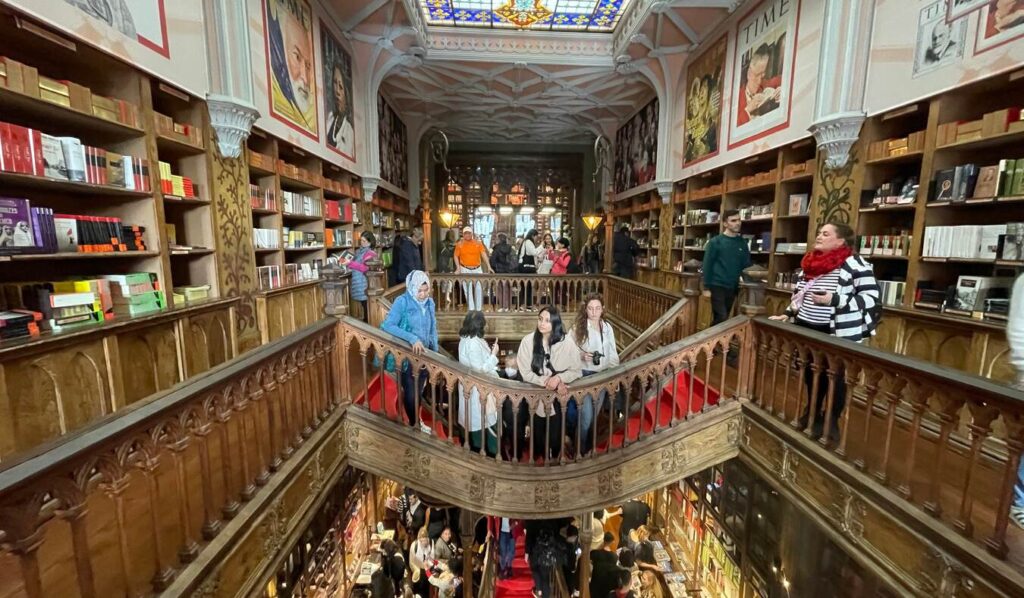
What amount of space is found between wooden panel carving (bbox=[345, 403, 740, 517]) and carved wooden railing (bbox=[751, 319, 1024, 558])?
1.93ft

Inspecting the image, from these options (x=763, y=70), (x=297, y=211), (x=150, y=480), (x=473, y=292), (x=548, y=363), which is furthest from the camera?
(x=473, y=292)

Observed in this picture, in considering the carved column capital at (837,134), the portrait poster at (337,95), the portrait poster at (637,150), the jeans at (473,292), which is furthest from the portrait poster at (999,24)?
the portrait poster at (337,95)

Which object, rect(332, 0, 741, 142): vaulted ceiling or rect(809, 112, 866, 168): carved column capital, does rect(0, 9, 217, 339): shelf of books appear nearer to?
rect(332, 0, 741, 142): vaulted ceiling

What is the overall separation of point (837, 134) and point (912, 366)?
3069 mm

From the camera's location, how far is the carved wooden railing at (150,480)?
1.09 m

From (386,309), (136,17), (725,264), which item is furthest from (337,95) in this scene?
(725,264)

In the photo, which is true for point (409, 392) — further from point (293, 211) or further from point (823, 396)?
point (293, 211)

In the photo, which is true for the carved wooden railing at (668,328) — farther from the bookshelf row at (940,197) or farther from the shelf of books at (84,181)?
the shelf of books at (84,181)

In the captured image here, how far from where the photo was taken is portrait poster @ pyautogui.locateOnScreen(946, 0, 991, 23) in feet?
9.93

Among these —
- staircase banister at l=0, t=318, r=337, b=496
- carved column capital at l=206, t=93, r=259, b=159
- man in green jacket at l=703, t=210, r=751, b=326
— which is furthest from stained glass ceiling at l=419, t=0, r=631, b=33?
staircase banister at l=0, t=318, r=337, b=496

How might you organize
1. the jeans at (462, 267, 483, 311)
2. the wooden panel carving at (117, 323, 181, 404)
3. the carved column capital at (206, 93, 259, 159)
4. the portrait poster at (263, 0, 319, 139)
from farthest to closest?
the jeans at (462, 267, 483, 311)
the portrait poster at (263, 0, 319, 139)
the carved column capital at (206, 93, 259, 159)
the wooden panel carving at (117, 323, 181, 404)

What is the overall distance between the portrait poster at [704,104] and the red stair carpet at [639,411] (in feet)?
14.3

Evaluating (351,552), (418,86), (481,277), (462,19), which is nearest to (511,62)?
(462,19)

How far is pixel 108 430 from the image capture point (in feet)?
4.17
